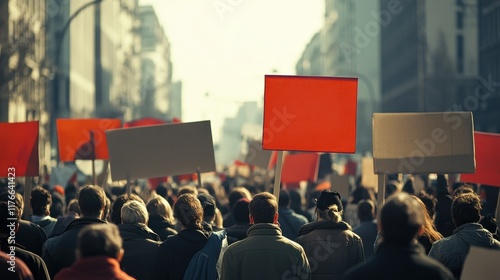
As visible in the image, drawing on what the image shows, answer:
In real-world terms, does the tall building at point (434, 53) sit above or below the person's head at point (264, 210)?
above

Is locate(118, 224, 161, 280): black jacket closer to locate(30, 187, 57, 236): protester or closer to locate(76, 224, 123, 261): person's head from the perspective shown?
locate(30, 187, 57, 236): protester

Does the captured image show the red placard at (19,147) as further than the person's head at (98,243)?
Yes

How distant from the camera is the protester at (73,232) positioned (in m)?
7.89

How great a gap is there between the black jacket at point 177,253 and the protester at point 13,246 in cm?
99

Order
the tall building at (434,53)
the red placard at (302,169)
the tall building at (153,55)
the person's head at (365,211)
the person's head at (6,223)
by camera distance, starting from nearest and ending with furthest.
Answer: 1. the person's head at (6,223)
2. the person's head at (365,211)
3. the red placard at (302,169)
4. the tall building at (434,53)
5. the tall building at (153,55)

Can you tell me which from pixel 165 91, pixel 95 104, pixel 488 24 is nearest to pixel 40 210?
pixel 488 24

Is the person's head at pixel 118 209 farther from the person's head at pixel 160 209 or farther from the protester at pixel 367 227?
the protester at pixel 367 227

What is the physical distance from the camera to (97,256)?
17.4ft

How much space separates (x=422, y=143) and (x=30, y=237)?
3.42 metres

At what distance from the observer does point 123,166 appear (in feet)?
37.6

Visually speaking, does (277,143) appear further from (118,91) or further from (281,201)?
(118,91)

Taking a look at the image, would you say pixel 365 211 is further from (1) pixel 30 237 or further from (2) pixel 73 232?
(2) pixel 73 232

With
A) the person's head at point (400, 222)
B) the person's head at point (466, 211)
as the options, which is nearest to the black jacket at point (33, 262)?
the person's head at point (400, 222)

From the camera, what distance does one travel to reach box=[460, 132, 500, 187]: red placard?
11.8 metres
